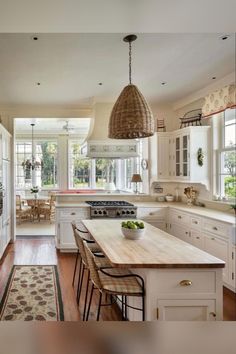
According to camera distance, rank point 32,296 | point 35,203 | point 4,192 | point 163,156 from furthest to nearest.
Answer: point 35,203 → point 163,156 → point 4,192 → point 32,296

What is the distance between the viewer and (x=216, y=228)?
12.0 ft

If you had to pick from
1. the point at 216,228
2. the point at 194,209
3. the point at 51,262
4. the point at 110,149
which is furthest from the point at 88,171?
the point at 216,228

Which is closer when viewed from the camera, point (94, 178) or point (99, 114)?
point (99, 114)

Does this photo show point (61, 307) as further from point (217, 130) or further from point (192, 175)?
point (217, 130)

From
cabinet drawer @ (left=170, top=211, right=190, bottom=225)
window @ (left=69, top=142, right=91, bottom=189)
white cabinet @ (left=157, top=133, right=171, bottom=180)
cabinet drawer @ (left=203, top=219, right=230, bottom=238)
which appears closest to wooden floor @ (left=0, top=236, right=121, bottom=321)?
cabinet drawer @ (left=203, top=219, right=230, bottom=238)

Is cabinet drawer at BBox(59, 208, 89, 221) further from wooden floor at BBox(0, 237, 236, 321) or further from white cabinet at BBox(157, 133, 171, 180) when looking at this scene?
white cabinet at BBox(157, 133, 171, 180)

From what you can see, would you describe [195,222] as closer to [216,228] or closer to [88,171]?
[216,228]

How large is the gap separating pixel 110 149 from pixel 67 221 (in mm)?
1517

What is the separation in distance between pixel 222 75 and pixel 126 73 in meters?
1.35

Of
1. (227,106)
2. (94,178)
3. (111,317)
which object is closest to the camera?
(111,317)

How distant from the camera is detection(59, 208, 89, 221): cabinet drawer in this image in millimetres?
5086
